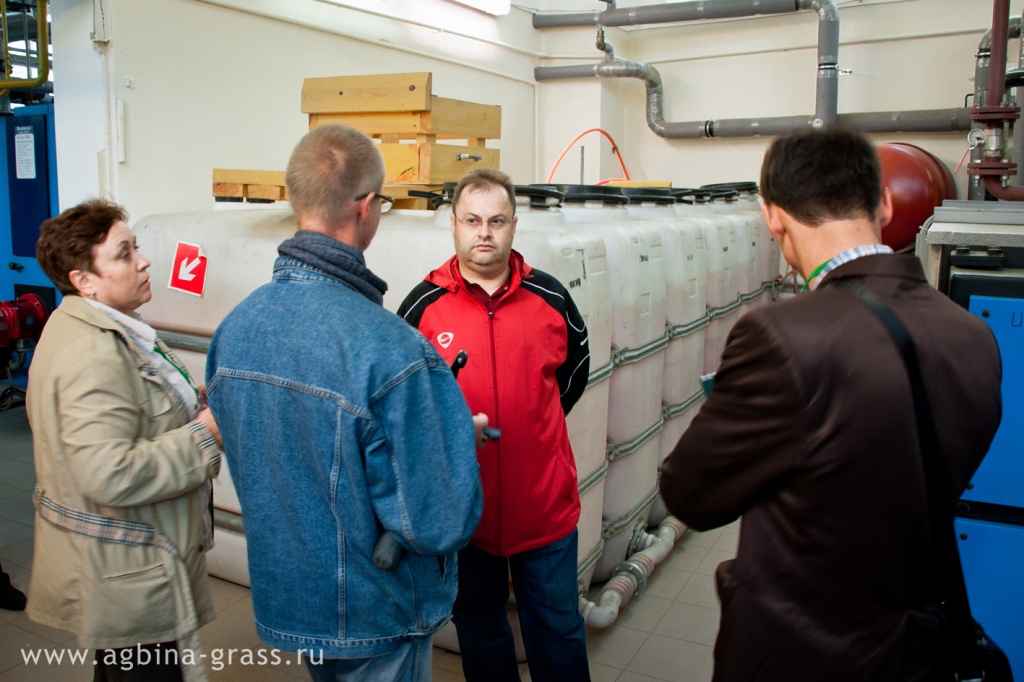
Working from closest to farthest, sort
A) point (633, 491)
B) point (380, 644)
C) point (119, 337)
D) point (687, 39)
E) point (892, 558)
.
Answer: point (892, 558)
point (380, 644)
point (119, 337)
point (633, 491)
point (687, 39)

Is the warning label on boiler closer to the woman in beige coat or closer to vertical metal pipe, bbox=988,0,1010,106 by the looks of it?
the woman in beige coat

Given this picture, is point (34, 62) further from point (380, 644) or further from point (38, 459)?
point (380, 644)

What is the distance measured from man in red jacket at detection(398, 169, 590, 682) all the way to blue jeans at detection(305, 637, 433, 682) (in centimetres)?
63

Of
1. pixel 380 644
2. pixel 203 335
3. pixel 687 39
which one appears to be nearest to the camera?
pixel 380 644

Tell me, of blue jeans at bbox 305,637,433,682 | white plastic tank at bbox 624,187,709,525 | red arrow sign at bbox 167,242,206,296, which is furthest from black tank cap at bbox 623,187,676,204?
blue jeans at bbox 305,637,433,682

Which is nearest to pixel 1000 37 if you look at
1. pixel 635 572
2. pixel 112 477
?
pixel 635 572

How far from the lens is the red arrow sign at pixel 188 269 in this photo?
3.12 m

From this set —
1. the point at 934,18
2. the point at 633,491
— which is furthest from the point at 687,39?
the point at 633,491

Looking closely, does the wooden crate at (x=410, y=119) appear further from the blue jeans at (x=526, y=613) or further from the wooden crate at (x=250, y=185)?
the blue jeans at (x=526, y=613)

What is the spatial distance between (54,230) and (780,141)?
5.47 feet

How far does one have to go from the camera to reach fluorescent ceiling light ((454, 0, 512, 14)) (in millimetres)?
6911

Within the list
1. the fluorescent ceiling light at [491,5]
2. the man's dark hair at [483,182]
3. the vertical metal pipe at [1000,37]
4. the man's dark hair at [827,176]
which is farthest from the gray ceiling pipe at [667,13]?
the man's dark hair at [827,176]

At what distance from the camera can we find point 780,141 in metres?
1.35

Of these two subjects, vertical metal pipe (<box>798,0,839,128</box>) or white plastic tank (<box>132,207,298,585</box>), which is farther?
vertical metal pipe (<box>798,0,839,128</box>)
